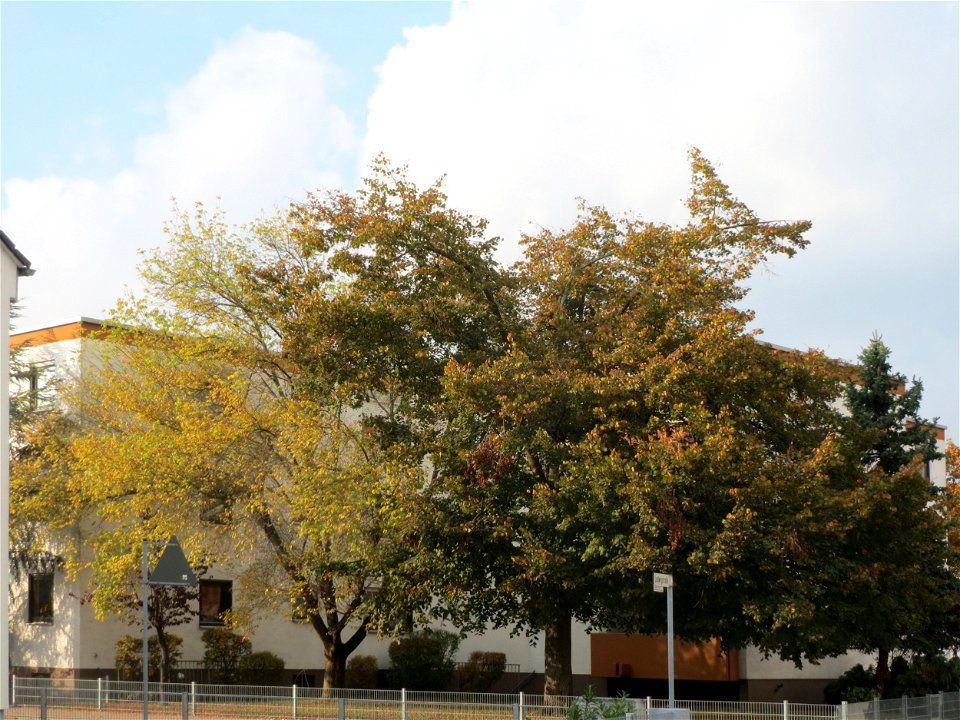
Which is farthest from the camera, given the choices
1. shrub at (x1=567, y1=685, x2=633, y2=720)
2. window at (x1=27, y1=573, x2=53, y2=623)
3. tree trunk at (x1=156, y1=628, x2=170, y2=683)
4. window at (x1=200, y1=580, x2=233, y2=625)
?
window at (x1=200, y1=580, x2=233, y2=625)

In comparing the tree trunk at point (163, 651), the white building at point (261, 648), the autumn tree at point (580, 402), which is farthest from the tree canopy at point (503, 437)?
the white building at point (261, 648)

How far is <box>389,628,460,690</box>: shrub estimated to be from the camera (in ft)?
149

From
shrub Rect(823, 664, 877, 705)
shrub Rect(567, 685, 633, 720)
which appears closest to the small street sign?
shrub Rect(567, 685, 633, 720)

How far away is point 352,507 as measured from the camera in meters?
30.6

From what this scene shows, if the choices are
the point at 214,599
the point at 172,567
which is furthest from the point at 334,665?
the point at 172,567

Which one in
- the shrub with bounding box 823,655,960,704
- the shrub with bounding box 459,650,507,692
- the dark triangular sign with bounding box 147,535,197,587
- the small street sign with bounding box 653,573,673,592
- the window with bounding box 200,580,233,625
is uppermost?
the dark triangular sign with bounding box 147,535,197,587

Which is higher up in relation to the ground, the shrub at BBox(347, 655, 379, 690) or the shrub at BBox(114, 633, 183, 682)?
the shrub at BBox(114, 633, 183, 682)

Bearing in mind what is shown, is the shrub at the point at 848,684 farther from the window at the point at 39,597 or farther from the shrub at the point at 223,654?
the window at the point at 39,597

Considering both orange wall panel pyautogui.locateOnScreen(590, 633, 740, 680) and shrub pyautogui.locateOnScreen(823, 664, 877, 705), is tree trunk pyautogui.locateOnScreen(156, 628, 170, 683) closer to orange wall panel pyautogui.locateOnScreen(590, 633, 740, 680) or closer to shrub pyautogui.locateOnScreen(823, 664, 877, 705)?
orange wall panel pyautogui.locateOnScreen(590, 633, 740, 680)

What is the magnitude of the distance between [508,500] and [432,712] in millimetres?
4745

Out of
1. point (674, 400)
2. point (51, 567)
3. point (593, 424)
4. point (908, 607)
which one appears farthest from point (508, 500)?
point (51, 567)

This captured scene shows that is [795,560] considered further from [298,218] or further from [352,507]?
[298,218]

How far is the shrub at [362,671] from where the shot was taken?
45938mm

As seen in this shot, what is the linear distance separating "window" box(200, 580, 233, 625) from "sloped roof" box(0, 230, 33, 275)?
72.5 ft
